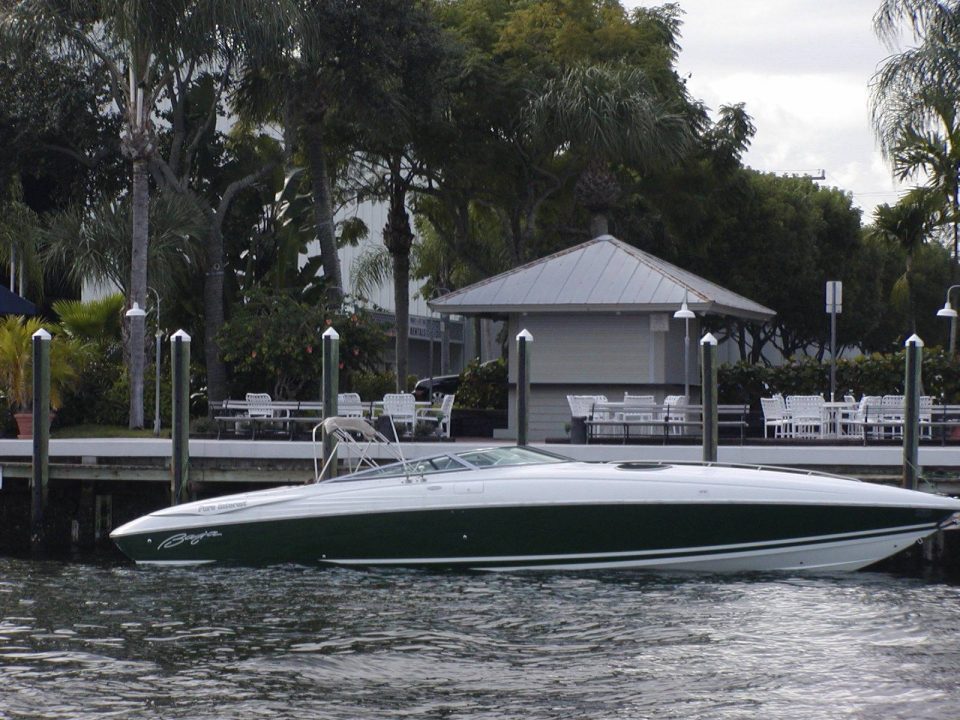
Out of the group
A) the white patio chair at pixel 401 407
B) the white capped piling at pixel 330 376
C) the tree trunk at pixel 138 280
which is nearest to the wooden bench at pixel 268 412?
the white patio chair at pixel 401 407

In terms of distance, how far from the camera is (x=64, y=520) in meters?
21.2

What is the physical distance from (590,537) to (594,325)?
10.4m

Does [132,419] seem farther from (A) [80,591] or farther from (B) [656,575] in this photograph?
(B) [656,575]

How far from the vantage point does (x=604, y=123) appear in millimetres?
31125

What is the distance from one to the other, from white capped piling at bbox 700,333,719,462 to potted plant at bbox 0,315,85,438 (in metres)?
11.3

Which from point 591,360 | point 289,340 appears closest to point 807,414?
point 591,360

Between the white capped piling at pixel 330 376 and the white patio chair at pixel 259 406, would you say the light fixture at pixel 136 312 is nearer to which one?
the white patio chair at pixel 259 406

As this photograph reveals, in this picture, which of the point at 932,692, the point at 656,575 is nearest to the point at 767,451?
the point at 656,575

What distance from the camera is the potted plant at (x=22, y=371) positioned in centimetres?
2378

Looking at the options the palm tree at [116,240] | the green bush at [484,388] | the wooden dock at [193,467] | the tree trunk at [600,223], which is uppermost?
the tree trunk at [600,223]

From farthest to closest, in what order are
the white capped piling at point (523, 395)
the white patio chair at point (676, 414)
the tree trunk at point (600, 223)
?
the tree trunk at point (600, 223) → the white patio chair at point (676, 414) → the white capped piling at point (523, 395)

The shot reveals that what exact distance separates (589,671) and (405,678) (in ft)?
5.20

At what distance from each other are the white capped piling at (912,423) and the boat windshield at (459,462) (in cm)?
466

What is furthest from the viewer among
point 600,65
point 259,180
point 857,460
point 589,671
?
point 600,65
